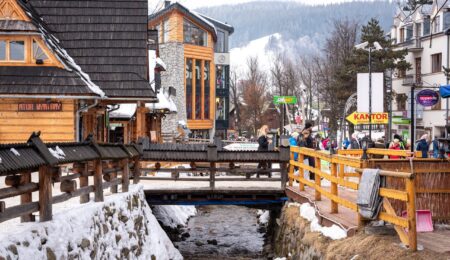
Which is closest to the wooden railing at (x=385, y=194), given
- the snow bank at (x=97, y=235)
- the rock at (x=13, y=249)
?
the snow bank at (x=97, y=235)

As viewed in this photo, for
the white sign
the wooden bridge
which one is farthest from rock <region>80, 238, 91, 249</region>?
the white sign

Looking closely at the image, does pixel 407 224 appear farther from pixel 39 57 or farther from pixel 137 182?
pixel 39 57

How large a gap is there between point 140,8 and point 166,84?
2823cm

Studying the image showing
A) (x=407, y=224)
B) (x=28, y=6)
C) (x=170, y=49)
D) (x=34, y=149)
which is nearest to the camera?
(x=407, y=224)

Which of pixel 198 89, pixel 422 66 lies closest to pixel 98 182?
pixel 422 66

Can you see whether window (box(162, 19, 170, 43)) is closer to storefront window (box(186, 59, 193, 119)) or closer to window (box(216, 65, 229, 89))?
storefront window (box(186, 59, 193, 119))

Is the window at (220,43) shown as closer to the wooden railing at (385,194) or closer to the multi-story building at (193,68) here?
the multi-story building at (193,68)

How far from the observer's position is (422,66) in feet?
166

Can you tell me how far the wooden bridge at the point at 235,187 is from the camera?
29.5 ft

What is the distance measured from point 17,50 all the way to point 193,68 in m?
36.0

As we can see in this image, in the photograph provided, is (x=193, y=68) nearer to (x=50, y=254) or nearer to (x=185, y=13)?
(x=185, y=13)

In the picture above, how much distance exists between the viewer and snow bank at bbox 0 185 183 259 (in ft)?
28.9

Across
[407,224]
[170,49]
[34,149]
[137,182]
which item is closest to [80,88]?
[137,182]

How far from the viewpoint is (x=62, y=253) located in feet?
31.6
